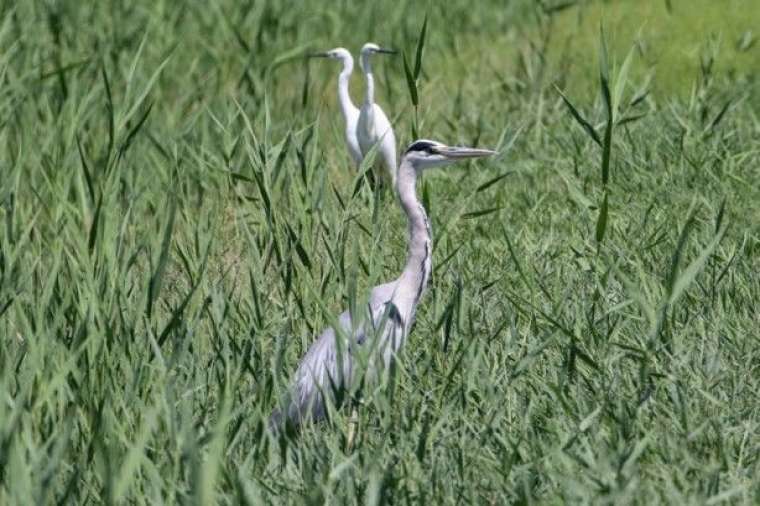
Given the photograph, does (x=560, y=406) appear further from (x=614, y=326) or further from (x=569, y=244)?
(x=569, y=244)

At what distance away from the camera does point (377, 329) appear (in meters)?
3.57

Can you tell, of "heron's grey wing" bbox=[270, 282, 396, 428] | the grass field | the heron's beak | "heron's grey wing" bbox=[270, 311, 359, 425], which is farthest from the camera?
the heron's beak

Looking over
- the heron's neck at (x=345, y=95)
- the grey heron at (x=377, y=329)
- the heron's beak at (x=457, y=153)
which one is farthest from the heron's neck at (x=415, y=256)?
the heron's neck at (x=345, y=95)

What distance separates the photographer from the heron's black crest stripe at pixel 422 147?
4.49 meters

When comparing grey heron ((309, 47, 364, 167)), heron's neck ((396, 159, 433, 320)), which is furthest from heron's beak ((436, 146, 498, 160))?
grey heron ((309, 47, 364, 167))

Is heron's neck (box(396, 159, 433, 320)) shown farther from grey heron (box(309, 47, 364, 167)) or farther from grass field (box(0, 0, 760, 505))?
grey heron (box(309, 47, 364, 167))

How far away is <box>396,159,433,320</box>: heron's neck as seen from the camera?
420 centimetres

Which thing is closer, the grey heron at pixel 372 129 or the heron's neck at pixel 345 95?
the grey heron at pixel 372 129

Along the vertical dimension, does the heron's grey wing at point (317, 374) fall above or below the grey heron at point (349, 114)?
above

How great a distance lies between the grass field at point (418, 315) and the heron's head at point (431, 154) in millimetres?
106

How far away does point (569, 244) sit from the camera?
4.89 meters

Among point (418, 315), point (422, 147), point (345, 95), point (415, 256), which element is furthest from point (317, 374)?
point (345, 95)

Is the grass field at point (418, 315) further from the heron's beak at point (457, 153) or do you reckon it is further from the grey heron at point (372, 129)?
the grey heron at point (372, 129)

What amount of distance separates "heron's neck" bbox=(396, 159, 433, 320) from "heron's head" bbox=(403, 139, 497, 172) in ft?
0.38
